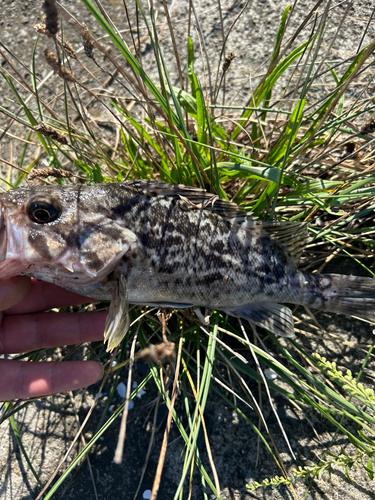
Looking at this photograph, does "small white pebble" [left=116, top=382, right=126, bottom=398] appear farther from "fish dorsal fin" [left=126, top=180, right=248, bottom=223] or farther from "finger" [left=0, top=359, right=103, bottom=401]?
"fish dorsal fin" [left=126, top=180, right=248, bottom=223]

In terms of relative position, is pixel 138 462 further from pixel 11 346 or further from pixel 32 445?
pixel 11 346

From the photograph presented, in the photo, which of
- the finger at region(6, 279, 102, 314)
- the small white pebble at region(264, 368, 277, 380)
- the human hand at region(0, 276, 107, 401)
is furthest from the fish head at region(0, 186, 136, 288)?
the small white pebble at region(264, 368, 277, 380)

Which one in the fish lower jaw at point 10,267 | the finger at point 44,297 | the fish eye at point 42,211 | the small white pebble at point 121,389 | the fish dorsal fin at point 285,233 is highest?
the fish eye at point 42,211

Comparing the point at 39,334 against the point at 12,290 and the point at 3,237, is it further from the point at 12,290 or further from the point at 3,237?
the point at 3,237

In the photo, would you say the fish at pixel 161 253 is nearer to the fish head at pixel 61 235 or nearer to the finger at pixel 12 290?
the fish head at pixel 61 235

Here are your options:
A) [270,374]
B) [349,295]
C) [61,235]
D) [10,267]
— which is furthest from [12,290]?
[349,295]

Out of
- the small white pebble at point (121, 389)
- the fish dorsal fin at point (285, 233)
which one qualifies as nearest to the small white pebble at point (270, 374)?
the fish dorsal fin at point (285, 233)

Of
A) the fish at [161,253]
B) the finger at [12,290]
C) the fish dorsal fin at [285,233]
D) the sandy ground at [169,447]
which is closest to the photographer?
the fish at [161,253]
